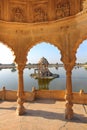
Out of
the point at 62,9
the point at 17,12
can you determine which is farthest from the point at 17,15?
the point at 62,9

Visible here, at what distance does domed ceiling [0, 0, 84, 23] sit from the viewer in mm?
9711

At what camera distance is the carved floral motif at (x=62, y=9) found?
9.52m

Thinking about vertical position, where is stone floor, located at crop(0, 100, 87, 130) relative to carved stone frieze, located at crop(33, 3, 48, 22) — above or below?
below

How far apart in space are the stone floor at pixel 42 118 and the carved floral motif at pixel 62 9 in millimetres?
4988

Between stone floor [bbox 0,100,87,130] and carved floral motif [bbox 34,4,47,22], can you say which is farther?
carved floral motif [bbox 34,4,47,22]

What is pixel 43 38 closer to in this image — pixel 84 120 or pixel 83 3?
pixel 83 3

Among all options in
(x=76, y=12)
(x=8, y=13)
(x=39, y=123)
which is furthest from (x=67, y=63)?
(x=8, y=13)

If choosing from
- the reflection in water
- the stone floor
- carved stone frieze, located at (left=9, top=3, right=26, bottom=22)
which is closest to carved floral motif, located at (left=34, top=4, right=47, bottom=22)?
carved stone frieze, located at (left=9, top=3, right=26, bottom=22)

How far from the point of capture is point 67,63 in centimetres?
966

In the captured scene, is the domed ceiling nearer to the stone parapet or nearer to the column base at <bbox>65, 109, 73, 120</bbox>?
the column base at <bbox>65, 109, 73, 120</bbox>

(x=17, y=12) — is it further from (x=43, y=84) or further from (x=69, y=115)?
(x=43, y=84)

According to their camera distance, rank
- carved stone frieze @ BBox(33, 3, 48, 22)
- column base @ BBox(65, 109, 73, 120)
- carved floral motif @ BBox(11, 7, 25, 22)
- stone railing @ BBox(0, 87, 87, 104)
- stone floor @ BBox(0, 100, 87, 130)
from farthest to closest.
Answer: stone railing @ BBox(0, 87, 87, 104) < carved floral motif @ BBox(11, 7, 25, 22) < carved stone frieze @ BBox(33, 3, 48, 22) < column base @ BBox(65, 109, 73, 120) < stone floor @ BBox(0, 100, 87, 130)

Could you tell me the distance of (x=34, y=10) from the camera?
1030 cm

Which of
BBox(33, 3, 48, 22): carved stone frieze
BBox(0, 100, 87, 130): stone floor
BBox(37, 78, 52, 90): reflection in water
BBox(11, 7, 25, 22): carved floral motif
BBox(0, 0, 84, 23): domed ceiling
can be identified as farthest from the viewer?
BBox(37, 78, 52, 90): reflection in water
